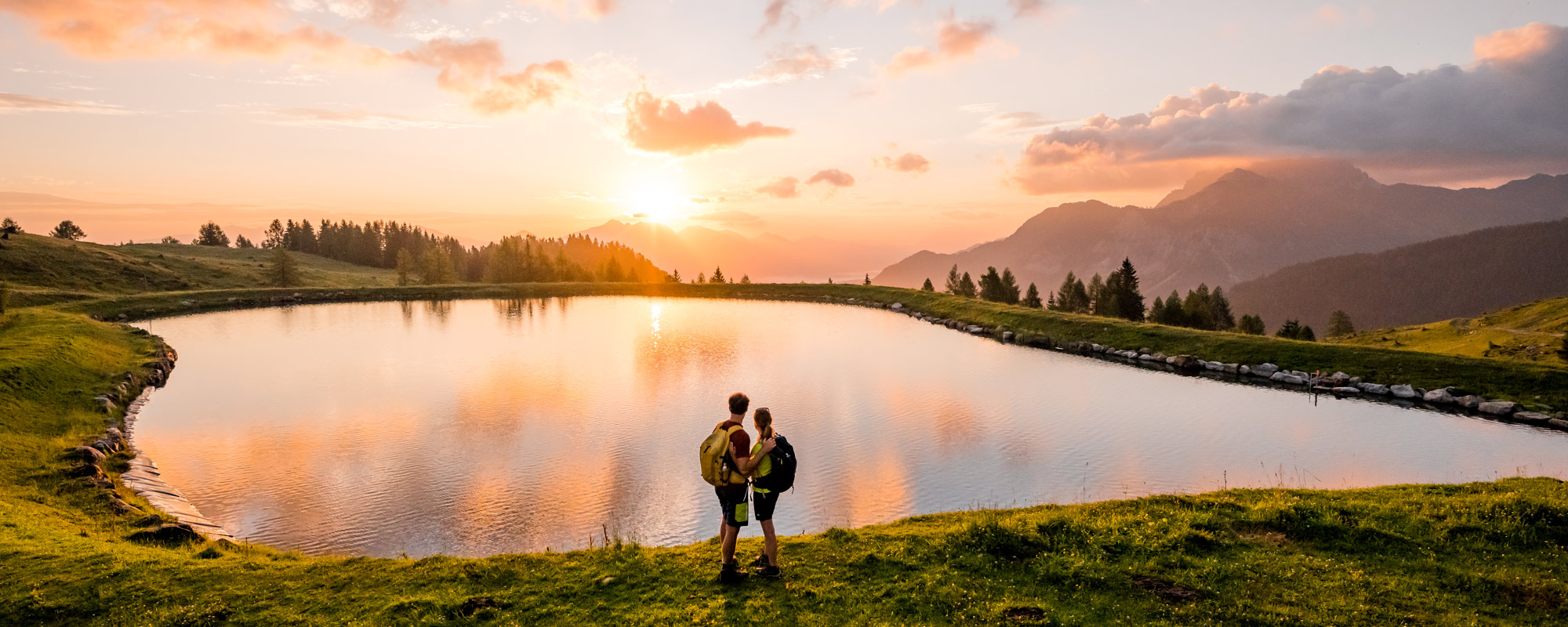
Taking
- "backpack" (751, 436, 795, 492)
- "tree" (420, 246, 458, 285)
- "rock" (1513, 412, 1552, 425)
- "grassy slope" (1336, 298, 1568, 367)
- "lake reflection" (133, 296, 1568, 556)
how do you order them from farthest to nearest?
"tree" (420, 246, 458, 285) < "grassy slope" (1336, 298, 1568, 367) < "rock" (1513, 412, 1552, 425) < "lake reflection" (133, 296, 1568, 556) < "backpack" (751, 436, 795, 492)

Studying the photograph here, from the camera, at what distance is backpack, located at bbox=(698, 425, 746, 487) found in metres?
11.3

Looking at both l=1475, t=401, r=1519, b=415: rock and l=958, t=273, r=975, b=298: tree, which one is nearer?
l=1475, t=401, r=1519, b=415: rock

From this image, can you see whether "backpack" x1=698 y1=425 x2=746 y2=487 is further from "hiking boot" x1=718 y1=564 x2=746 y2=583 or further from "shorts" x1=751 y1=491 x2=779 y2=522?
"hiking boot" x1=718 y1=564 x2=746 y2=583

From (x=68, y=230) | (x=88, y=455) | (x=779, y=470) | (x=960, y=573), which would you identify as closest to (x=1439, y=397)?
(x=960, y=573)

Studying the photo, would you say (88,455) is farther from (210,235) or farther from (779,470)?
(210,235)

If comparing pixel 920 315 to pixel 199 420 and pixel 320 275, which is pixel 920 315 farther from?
pixel 320 275

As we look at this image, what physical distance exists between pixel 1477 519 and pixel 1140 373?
96.7 ft

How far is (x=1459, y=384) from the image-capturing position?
111 feet

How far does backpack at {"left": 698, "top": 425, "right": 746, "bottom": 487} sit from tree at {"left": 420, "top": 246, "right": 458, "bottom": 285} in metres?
136

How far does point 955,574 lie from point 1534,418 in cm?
3361

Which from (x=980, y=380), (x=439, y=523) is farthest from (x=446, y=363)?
(x=980, y=380)

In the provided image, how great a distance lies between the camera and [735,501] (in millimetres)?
11656

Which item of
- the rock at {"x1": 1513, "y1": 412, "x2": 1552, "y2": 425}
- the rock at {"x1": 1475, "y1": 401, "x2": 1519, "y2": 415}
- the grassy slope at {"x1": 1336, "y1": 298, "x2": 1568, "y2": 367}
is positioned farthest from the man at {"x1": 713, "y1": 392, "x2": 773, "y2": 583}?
the grassy slope at {"x1": 1336, "y1": 298, "x2": 1568, "y2": 367}

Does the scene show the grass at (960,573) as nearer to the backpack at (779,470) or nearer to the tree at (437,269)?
the backpack at (779,470)
